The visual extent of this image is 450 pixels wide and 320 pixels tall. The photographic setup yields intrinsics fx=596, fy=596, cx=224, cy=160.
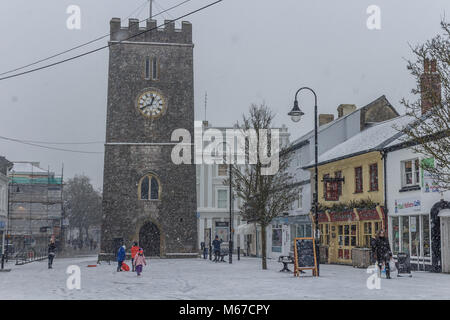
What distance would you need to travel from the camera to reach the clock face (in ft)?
143

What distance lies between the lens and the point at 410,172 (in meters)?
A: 26.7

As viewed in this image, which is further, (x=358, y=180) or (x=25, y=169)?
(x=25, y=169)

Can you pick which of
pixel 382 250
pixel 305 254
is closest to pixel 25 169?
pixel 305 254

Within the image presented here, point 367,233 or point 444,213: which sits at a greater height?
point 444,213

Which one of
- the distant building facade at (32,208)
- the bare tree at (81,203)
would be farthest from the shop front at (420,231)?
the bare tree at (81,203)

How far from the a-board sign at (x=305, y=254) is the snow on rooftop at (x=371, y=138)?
8.46 meters

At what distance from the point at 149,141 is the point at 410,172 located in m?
21.6

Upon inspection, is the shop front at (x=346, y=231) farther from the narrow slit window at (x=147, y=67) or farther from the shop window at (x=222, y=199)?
the shop window at (x=222, y=199)

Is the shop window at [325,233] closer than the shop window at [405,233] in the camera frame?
No

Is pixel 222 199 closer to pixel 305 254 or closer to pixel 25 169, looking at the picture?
pixel 25 169

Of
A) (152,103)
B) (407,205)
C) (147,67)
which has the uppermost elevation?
(147,67)

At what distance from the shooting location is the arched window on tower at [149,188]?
4316 centimetres

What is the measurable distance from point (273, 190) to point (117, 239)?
55.8ft
